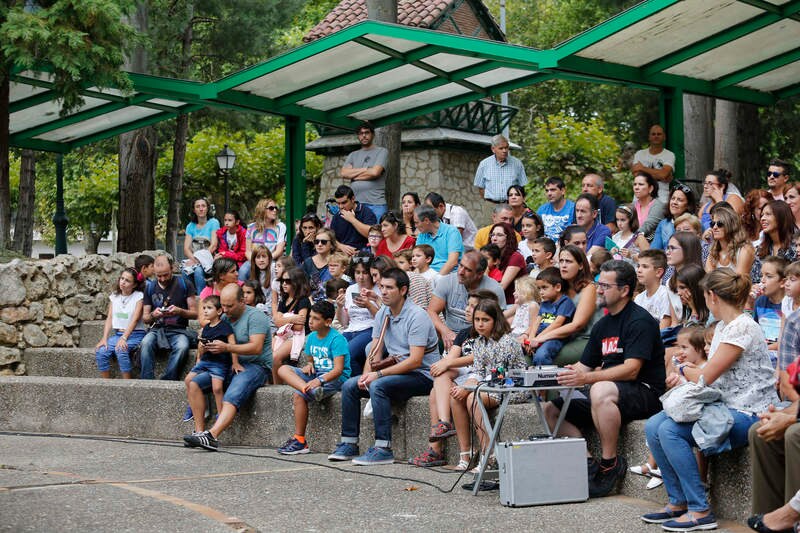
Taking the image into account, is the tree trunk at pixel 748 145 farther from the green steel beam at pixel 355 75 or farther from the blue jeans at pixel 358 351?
the blue jeans at pixel 358 351

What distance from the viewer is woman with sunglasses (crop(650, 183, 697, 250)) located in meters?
10.8

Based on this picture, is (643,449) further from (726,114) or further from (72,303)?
(726,114)

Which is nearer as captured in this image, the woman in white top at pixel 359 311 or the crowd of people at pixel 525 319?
the crowd of people at pixel 525 319

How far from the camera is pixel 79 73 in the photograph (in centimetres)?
1356

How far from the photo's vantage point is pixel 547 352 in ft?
27.4

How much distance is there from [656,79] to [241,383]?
611 cm

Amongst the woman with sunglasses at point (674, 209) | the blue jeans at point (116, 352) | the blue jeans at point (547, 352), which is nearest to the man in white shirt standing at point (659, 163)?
the woman with sunglasses at point (674, 209)

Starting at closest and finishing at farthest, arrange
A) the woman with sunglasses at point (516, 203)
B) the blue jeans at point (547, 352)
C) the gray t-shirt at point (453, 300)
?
the blue jeans at point (547, 352), the gray t-shirt at point (453, 300), the woman with sunglasses at point (516, 203)

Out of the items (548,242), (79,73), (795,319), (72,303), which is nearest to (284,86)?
(79,73)

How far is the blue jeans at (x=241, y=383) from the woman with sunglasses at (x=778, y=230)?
447cm

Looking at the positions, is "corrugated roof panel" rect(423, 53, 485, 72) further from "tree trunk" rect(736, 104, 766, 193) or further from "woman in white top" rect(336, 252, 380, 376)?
"tree trunk" rect(736, 104, 766, 193)

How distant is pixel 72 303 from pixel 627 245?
22.6 feet

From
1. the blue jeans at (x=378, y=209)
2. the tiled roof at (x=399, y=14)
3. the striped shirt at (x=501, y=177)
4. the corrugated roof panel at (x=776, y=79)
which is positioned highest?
the tiled roof at (x=399, y=14)

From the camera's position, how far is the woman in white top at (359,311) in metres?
10.2
